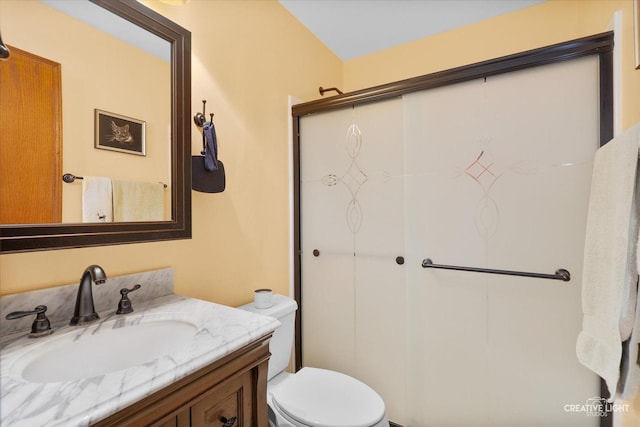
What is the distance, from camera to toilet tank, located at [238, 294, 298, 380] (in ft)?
4.52

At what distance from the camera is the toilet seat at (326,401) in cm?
111

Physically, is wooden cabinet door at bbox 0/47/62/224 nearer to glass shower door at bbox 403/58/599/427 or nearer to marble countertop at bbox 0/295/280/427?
marble countertop at bbox 0/295/280/427

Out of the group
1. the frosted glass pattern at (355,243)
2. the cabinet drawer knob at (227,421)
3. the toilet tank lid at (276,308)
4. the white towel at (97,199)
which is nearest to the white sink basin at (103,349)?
the cabinet drawer knob at (227,421)

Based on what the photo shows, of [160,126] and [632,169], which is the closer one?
[632,169]

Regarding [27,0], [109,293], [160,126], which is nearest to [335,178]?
[160,126]

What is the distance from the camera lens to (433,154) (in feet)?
4.99

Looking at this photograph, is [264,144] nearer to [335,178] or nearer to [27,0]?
[335,178]

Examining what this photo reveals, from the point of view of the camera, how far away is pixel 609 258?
2.76 feet

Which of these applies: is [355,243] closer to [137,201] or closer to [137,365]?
[137,201]

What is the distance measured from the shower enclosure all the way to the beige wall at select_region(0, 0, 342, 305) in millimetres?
Result: 242

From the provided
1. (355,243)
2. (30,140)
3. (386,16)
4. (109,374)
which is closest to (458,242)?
(355,243)

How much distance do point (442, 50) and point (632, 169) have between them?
5.89 ft

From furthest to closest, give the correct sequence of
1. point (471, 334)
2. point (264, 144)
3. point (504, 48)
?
point (504, 48)
point (264, 144)
point (471, 334)

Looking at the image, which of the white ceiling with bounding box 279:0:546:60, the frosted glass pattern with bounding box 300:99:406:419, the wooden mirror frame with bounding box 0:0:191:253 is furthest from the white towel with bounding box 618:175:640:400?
the white ceiling with bounding box 279:0:546:60
